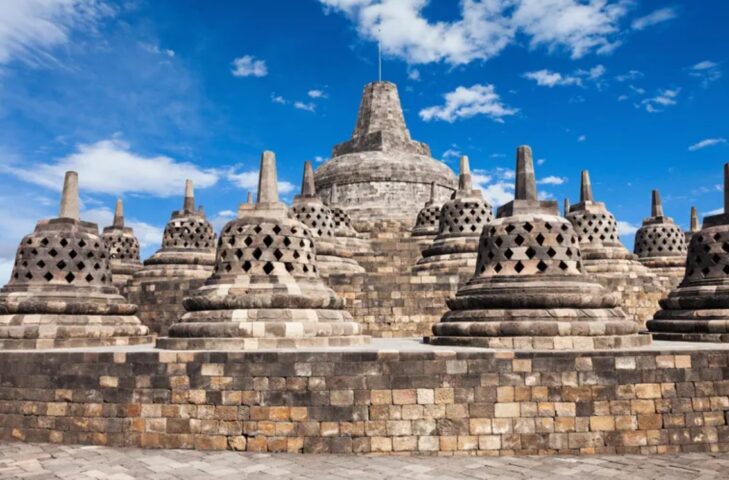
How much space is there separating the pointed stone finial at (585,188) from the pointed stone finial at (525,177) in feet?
32.8

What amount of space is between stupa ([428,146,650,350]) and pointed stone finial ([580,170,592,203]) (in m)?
10.2

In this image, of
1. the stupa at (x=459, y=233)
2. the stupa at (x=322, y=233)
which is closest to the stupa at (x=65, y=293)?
the stupa at (x=322, y=233)

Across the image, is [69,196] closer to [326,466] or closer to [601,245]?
[326,466]

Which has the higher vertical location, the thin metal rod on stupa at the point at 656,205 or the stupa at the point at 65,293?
the thin metal rod on stupa at the point at 656,205

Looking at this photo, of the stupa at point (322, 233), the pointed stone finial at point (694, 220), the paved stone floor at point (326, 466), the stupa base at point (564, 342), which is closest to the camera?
the paved stone floor at point (326, 466)

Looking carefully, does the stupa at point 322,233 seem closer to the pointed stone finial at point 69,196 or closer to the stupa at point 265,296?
the stupa at point 265,296

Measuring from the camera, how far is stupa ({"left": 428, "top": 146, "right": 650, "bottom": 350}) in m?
8.62

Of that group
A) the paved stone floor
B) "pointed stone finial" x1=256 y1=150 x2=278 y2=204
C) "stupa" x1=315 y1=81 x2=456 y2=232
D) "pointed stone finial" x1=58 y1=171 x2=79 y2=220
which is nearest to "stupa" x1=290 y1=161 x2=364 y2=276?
"pointed stone finial" x1=256 y1=150 x2=278 y2=204

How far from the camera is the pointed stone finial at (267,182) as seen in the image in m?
10.6

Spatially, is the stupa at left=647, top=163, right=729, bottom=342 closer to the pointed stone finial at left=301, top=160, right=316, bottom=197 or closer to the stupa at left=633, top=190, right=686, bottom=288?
the stupa at left=633, top=190, right=686, bottom=288

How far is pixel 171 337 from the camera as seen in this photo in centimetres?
934

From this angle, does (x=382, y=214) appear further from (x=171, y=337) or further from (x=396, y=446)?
(x=396, y=446)

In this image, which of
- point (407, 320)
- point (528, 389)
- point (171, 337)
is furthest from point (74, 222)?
point (528, 389)

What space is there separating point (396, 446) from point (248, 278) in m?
3.85
